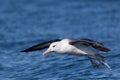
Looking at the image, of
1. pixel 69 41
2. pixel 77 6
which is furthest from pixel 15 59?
pixel 77 6

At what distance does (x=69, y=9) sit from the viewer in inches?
1280

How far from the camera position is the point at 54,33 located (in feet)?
85.7

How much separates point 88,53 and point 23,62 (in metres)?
4.23

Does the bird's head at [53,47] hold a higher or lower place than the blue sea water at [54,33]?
lower

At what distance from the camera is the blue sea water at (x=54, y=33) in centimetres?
1842

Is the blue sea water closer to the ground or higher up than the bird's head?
higher up

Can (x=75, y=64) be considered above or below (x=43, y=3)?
below

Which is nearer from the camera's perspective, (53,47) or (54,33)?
(53,47)

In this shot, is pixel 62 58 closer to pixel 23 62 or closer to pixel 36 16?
pixel 23 62

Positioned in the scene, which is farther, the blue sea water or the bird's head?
the blue sea water

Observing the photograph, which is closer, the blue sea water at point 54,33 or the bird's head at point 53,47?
the bird's head at point 53,47

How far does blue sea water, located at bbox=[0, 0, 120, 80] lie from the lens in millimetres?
18422

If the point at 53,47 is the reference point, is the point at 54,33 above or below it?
above

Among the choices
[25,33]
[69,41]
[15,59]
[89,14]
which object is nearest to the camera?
[69,41]
